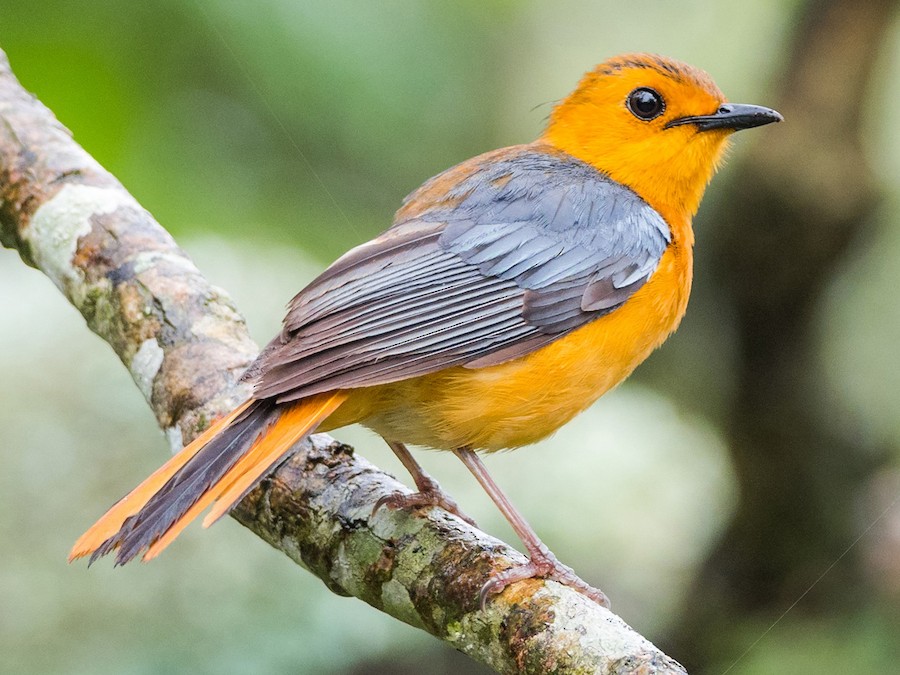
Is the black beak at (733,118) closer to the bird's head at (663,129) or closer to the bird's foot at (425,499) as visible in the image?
the bird's head at (663,129)

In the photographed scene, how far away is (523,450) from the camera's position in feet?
15.8

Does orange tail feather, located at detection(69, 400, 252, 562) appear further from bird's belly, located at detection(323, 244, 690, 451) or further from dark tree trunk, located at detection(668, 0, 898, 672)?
dark tree trunk, located at detection(668, 0, 898, 672)

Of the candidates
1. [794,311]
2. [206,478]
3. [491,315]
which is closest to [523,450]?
[794,311]

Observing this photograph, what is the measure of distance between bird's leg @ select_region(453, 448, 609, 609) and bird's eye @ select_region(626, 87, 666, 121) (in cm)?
134

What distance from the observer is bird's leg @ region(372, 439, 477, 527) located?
294cm

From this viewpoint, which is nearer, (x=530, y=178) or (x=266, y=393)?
(x=266, y=393)

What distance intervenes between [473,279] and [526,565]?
907 millimetres

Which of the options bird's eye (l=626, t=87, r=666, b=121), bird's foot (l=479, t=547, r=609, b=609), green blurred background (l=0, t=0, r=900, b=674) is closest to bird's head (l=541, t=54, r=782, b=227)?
bird's eye (l=626, t=87, r=666, b=121)

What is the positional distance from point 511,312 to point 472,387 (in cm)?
27

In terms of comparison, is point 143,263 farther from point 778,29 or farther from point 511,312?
point 778,29

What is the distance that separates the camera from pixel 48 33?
3.39 metres

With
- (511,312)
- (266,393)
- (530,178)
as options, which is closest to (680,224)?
(530,178)

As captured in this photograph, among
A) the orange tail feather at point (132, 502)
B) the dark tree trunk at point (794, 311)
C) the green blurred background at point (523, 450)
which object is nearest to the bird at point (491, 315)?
the orange tail feather at point (132, 502)

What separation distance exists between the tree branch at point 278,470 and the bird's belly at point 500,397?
191 mm
